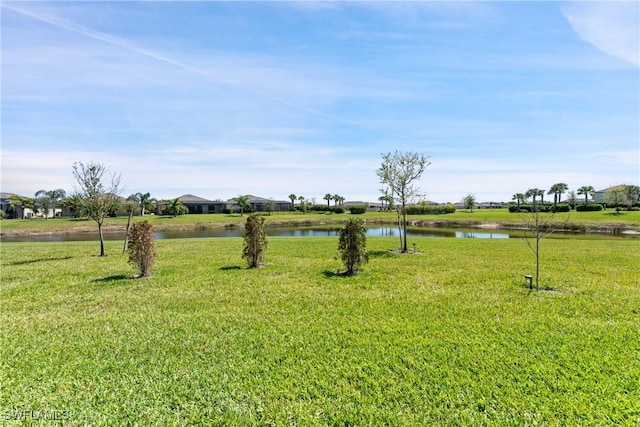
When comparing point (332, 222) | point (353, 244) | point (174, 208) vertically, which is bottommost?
point (332, 222)

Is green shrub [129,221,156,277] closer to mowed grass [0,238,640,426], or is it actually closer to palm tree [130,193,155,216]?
mowed grass [0,238,640,426]

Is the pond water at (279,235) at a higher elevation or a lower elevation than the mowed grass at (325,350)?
lower

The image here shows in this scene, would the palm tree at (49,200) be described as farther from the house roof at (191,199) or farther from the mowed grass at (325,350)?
the mowed grass at (325,350)

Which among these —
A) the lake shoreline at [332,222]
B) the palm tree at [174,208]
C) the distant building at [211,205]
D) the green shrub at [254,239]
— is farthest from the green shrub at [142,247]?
the distant building at [211,205]

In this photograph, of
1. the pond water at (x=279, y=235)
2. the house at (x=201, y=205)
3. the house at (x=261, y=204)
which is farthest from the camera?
the house at (x=261, y=204)

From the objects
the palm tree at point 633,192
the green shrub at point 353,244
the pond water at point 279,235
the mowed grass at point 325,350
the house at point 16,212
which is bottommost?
the pond water at point 279,235

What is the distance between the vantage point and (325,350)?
18.2 ft

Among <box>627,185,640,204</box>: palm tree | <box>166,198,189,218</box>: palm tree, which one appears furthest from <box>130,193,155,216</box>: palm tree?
<box>627,185,640,204</box>: palm tree

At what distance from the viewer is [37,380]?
4746 millimetres

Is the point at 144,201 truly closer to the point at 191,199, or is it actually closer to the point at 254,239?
the point at 191,199

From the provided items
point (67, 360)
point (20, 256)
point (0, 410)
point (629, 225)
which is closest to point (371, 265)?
point (67, 360)

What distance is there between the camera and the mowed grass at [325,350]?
4055 millimetres

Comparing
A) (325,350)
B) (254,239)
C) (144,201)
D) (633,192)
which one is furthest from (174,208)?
(633,192)

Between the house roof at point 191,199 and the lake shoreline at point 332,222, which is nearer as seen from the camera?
the lake shoreline at point 332,222
